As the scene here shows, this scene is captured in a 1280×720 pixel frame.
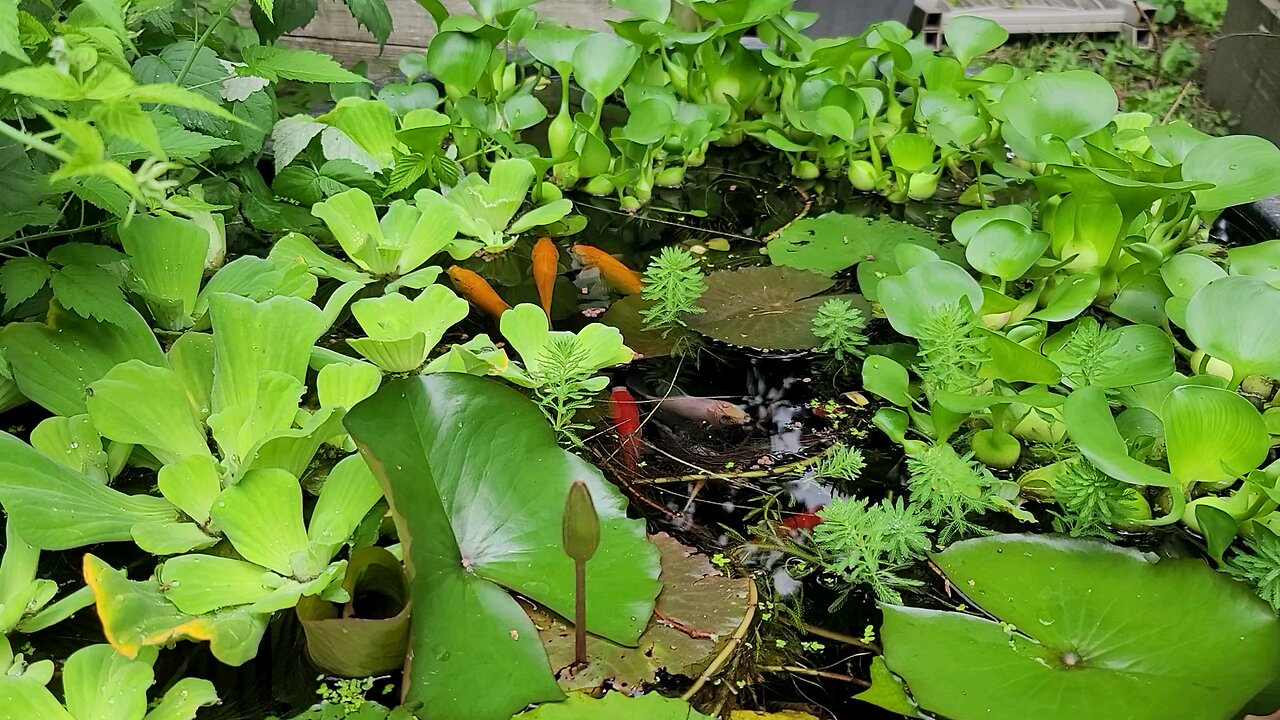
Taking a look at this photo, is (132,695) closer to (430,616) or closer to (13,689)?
(13,689)

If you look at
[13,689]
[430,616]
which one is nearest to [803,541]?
[430,616]

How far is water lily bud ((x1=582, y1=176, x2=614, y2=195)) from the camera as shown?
1.46 m

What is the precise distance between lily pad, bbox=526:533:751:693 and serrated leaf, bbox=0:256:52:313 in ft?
1.72

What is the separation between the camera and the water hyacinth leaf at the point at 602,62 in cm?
139

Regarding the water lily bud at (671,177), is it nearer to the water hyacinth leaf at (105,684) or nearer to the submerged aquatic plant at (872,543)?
the submerged aquatic plant at (872,543)

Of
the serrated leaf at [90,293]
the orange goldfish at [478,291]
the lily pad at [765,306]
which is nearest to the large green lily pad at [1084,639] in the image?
the lily pad at [765,306]

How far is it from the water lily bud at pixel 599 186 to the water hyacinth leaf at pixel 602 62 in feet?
0.43

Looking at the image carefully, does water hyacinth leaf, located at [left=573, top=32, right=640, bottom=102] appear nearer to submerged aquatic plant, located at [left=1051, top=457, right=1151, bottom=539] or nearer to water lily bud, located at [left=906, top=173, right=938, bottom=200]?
water lily bud, located at [left=906, top=173, right=938, bottom=200]

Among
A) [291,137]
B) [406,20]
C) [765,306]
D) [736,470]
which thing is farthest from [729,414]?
[406,20]

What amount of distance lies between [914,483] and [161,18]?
99 centimetres

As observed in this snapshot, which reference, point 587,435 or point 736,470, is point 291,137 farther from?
point 736,470

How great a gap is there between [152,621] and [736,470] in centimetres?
56

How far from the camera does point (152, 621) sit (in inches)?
26.0

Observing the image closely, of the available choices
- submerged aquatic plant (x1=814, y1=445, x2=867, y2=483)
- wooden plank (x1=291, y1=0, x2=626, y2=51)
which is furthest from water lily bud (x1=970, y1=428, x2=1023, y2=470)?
wooden plank (x1=291, y1=0, x2=626, y2=51)
